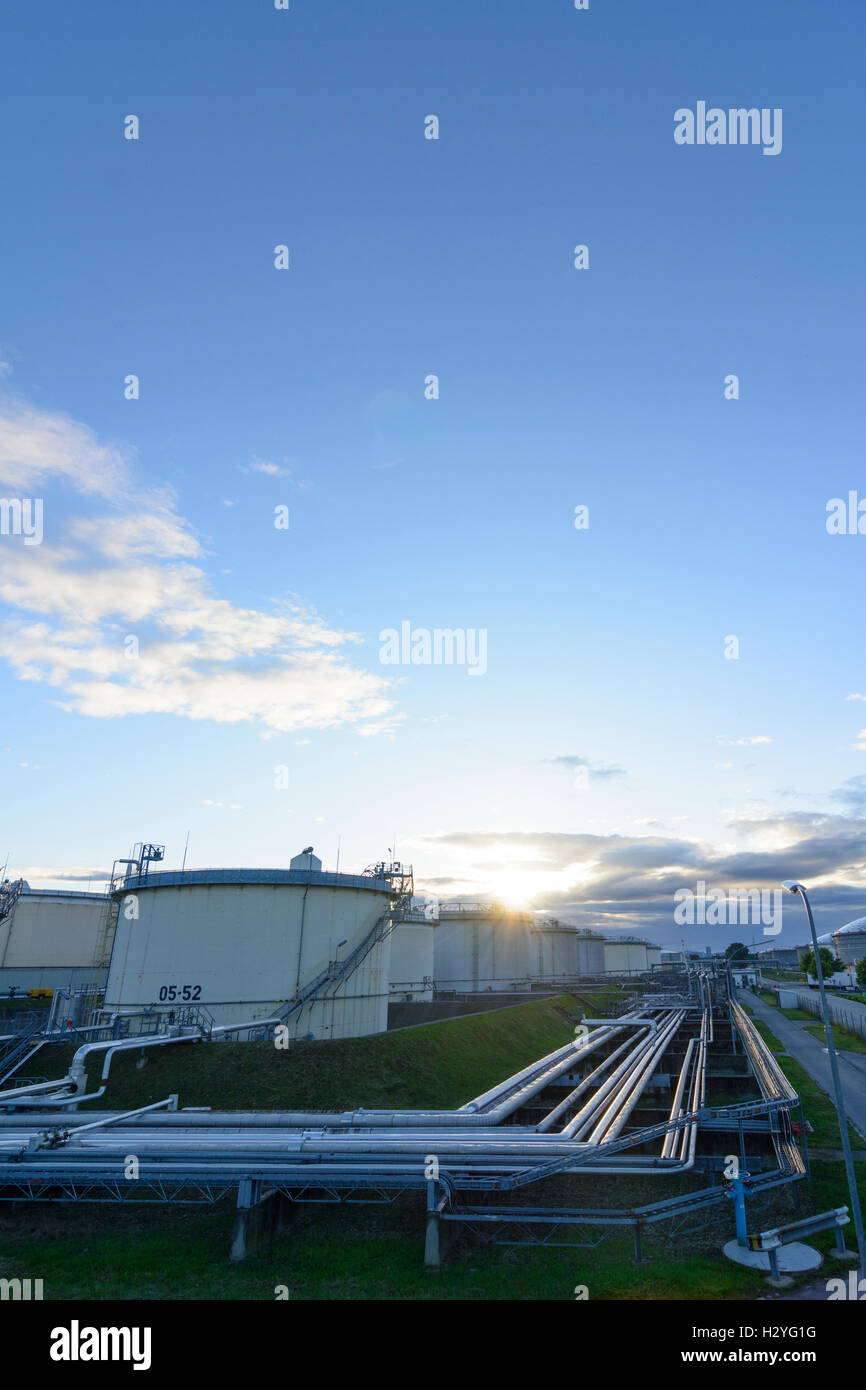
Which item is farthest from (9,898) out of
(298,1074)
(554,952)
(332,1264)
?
(554,952)

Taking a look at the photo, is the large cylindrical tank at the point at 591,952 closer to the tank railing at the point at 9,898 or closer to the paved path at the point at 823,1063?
Result: the paved path at the point at 823,1063

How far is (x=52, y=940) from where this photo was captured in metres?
63.2

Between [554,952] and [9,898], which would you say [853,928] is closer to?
[554,952]

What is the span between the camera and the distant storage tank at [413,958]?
6366 cm

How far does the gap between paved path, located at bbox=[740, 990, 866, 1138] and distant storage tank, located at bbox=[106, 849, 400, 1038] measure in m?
24.1

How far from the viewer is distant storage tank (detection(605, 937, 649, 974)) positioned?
132 m

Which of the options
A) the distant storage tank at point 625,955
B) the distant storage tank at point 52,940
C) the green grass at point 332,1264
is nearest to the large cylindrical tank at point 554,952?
the distant storage tank at point 625,955

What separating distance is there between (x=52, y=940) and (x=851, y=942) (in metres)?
143

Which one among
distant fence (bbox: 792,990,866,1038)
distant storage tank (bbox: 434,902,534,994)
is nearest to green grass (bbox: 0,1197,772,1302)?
distant fence (bbox: 792,990,866,1038)

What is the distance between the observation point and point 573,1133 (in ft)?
71.3
